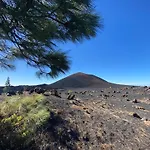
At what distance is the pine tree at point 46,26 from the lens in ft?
12.8

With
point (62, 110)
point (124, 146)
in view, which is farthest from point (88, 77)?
point (124, 146)

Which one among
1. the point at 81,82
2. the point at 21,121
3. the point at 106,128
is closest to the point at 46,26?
the point at 21,121

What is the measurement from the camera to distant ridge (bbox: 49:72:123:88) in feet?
46.0

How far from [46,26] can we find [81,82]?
10.8m

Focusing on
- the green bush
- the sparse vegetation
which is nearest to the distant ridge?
the green bush

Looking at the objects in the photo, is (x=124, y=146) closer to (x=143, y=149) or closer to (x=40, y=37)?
(x=143, y=149)

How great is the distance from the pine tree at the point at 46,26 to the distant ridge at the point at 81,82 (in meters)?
8.68

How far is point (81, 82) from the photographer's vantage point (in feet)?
48.5

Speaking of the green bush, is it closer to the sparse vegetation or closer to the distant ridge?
the sparse vegetation

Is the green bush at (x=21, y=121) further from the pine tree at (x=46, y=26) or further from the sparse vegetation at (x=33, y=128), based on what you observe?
the pine tree at (x=46, y=26)

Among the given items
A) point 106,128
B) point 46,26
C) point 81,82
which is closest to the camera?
point 46,26

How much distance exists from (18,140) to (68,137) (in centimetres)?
87

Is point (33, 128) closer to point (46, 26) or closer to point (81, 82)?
point (46, 26)

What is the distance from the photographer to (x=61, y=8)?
4.15m
